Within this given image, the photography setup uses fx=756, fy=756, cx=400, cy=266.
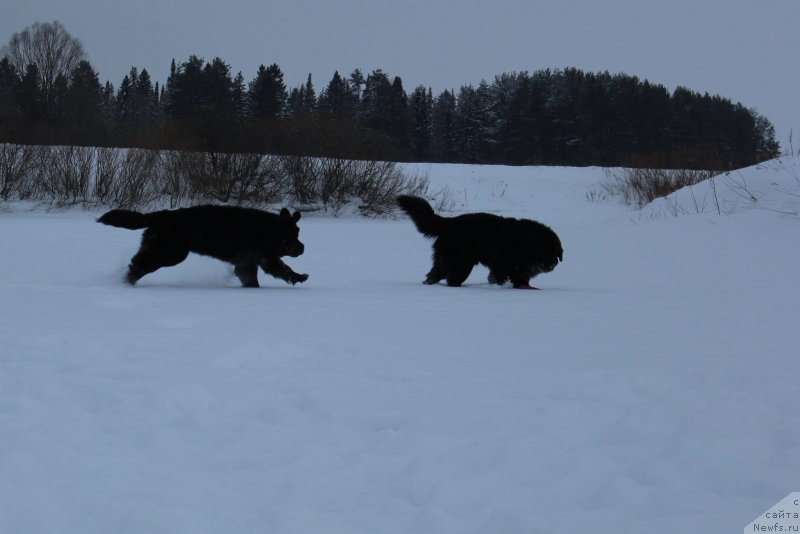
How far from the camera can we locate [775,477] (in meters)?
3.09

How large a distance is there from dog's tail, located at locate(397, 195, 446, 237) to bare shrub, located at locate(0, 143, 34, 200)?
67.2 feet

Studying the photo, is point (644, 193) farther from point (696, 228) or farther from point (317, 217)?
point (696, 228)

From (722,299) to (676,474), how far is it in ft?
17.9

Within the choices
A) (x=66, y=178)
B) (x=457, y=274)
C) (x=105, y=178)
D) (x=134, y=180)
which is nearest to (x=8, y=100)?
(x=66, y=178)

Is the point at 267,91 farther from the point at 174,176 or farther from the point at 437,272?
the point at 437,272

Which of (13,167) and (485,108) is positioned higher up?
(485,108)

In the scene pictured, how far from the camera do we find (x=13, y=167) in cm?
2562

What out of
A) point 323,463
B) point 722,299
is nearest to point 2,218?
point 722,299

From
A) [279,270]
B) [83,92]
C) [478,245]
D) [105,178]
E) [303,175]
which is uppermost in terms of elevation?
[83,92]

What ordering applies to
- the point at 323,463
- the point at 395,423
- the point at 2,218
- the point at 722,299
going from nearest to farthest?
the point at 323,463 < the point at 395,423 < the point at 722,299 < the point at 2,218

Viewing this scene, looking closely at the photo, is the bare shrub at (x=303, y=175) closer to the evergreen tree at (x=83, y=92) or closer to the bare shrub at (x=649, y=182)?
the bare shrub at (x=649, y=182)

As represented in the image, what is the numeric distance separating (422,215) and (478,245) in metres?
0.83

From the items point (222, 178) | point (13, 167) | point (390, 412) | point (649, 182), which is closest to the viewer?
point (390, 412)

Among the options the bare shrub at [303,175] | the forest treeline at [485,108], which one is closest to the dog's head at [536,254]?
the bare shrub at [303,175]
